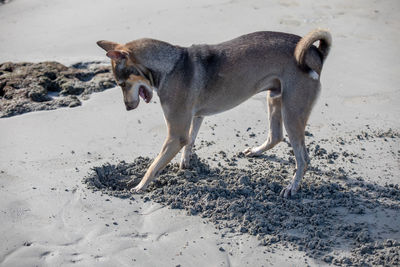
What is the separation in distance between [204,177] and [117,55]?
176 centimetres

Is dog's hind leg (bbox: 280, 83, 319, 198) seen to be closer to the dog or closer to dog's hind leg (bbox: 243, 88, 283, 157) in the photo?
the dog

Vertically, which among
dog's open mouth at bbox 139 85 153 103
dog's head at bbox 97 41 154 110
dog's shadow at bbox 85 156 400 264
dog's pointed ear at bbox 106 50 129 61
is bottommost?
dog's shadow at bbox 85 156 400 264

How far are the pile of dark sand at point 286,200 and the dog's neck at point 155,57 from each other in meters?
1.21

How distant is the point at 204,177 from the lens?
6.39m

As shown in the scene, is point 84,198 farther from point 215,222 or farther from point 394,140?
point 394,140

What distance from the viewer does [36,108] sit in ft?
25.4

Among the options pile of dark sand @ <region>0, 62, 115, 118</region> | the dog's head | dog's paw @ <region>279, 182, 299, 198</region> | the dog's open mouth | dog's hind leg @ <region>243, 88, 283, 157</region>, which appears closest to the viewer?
the dog's head

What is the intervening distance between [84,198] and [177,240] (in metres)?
1.23

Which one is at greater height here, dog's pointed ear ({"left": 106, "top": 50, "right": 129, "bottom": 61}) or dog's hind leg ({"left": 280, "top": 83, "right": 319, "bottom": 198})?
dog's pointed ear ({"left": 106, "top": 50, "right": 129, "bottom": 61})

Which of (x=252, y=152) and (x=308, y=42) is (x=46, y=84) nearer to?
(x=252, y=152)

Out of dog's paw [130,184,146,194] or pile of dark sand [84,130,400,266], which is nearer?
pile of dark sand [84,130,400,266]

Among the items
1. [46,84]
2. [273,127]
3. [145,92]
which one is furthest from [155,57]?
[46,84]

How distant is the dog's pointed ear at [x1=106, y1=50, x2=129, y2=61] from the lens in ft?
19.0

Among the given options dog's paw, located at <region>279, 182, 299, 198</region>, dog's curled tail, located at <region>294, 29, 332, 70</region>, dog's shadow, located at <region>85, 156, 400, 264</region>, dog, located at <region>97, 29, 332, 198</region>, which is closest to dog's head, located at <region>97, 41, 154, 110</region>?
dog, located at <region>97, 29, 332, 198</region>
